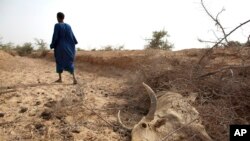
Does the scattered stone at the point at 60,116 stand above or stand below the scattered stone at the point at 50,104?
below

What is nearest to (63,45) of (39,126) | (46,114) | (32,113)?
(32,113)

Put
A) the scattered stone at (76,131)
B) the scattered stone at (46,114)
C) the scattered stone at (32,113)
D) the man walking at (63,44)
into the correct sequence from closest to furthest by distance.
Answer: the scattered stone at (76,131)
the scattered stone at (46,114)
the scattered stone at (32,113)
the man walking at (63,44)

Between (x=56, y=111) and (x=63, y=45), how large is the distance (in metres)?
2.62

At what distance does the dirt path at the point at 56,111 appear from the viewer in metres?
4.58

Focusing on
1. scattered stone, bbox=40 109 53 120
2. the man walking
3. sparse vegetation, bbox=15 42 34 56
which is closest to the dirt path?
scattered stone, bbox=40 109 53 120

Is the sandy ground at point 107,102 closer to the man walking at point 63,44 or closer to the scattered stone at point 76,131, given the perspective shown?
the scattered stone at point 76,131

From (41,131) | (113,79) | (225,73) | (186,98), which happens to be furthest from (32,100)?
(113,79)

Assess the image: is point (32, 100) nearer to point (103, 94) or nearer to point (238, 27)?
point (103, 94)

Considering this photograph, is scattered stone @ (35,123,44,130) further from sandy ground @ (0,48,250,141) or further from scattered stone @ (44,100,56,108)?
scattered stone @ (44,100,56,108)

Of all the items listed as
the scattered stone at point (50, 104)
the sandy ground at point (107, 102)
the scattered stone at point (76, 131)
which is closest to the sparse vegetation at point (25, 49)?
the sandy ground at point (107, 102)

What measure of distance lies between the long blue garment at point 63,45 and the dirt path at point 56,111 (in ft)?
1.46

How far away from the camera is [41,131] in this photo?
461 centimetres

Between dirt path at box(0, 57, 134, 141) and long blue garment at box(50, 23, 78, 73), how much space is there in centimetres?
44

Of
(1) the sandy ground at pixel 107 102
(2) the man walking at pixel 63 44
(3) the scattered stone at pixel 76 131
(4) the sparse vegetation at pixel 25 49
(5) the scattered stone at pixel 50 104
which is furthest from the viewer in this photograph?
(4) the sparse vegetation at pixel 25 49
